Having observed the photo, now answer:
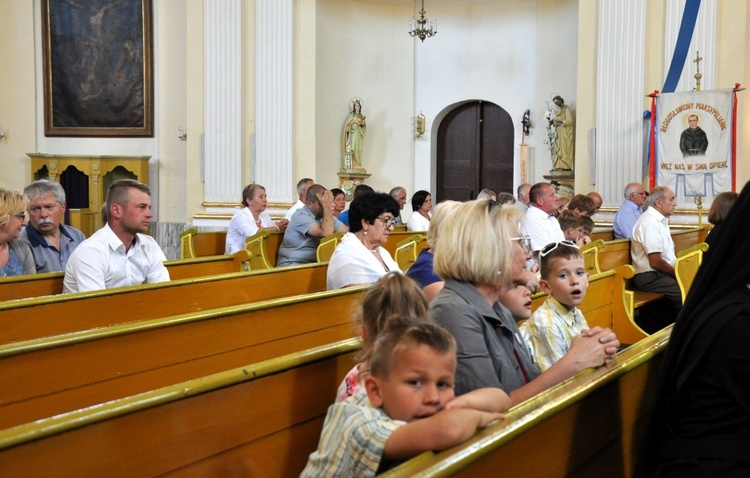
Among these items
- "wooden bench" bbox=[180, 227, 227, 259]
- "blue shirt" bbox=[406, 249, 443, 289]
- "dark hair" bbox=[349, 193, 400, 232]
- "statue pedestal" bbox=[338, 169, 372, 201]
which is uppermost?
"statue pedestal" bbox=[338, 169, 372, 201]

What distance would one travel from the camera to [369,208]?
4.80 meters

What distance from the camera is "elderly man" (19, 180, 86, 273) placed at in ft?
A: 17.2

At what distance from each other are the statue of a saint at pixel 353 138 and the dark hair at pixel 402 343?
39.3 ft

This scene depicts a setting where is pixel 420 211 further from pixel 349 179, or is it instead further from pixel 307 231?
pixel 349 179

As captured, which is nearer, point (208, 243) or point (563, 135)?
point (208, 243)

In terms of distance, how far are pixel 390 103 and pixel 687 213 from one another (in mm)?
5869

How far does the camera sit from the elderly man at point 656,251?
7.27 meters

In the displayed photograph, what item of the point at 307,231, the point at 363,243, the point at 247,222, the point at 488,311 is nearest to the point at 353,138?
the point at 247,222

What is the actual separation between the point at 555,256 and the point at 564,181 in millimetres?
9915

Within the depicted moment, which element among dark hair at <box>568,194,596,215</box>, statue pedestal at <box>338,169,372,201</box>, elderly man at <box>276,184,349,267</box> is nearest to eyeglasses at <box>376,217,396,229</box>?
elderly man at <box>276,184,349,267</box>

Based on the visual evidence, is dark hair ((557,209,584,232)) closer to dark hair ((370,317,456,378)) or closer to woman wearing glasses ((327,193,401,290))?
woman wearing glasses ((327,193,401,290))

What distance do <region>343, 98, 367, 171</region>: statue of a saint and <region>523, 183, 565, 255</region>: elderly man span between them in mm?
6661

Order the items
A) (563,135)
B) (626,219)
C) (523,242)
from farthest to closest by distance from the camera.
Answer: (563,135) → (626,219) → (523,242)

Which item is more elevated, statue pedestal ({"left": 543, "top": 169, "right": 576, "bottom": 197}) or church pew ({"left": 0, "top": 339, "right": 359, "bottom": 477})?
statue pedestal ({"left": 543, "top": 169, "right": 576, "bottom": 197})
